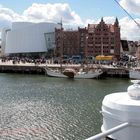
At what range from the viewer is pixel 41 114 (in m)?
38.9

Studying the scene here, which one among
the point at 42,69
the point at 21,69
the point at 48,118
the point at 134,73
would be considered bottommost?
the point at 48,118

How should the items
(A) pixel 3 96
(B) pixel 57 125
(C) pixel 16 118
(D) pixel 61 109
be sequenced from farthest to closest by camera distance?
(A) pixel 3 96
(D) pixel 61 109
(C) pixel 16 118
(B) pixel 57 125

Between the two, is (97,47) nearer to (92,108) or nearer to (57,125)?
(92,108)

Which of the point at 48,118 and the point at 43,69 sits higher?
the point at 43,69

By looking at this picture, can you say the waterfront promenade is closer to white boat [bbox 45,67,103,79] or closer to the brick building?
white boat [bbox 45,67,103,79]

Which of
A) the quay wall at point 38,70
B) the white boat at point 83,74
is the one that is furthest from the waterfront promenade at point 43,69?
the white boat at point 83,74

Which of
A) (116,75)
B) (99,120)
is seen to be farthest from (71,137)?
Result: (116,75)

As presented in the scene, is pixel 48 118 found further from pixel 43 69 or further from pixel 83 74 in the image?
pixel 43 69

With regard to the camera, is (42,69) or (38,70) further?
Answer: (38,70)

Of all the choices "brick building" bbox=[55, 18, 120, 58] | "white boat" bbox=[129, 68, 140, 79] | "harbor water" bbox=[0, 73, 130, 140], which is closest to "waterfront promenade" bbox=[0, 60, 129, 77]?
"white boat" bbox=[129, 68, 140, 79]

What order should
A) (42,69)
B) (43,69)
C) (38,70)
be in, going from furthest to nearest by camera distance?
(38,70) → (42,69) → (43,69)

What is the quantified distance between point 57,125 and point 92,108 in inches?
448

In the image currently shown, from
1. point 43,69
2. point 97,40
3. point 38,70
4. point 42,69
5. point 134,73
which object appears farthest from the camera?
point 97,40

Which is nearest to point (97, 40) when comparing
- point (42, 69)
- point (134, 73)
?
point (42, 69)
